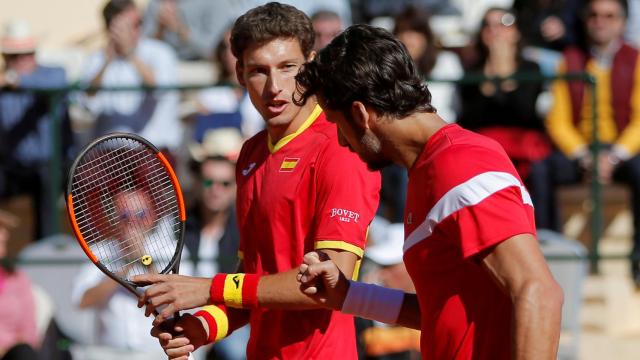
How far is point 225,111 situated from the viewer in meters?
8.45

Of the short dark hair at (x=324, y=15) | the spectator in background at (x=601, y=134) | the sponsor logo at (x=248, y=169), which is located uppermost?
the sponsor logo at (x=248, y=169)

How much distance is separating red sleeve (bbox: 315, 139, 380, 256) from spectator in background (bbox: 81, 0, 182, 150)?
430cm

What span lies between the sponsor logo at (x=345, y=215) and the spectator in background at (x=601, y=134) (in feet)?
13.4

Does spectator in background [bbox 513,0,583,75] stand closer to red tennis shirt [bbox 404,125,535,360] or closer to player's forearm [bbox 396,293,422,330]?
player's forearm [bbox 396,293,422,330]

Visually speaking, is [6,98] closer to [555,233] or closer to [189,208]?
[189,208]

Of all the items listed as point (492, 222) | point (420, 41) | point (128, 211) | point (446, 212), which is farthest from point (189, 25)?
point (492, 222)

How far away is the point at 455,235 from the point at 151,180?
190 centimetres

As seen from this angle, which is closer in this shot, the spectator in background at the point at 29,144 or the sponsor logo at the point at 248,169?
the sponsor logo at the point at 248,169

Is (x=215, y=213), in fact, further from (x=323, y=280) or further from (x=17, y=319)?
(x=323, y=280)

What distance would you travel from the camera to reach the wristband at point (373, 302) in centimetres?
394

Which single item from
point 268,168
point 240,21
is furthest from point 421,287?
point 240,21


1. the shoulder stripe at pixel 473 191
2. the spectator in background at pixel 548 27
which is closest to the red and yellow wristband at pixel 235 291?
the shoulder stripe at pixel 473 191

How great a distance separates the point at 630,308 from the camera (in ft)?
27.1

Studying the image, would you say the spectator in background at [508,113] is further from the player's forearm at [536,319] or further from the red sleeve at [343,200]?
the player's forearm at [536,319]
